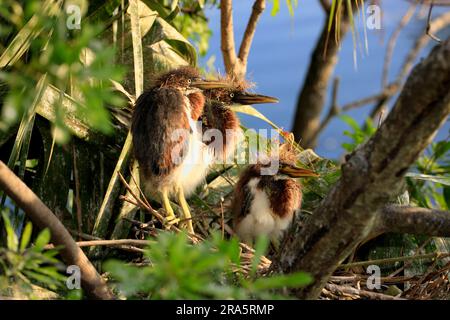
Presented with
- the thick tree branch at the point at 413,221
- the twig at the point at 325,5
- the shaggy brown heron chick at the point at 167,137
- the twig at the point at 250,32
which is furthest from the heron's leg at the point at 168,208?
the twig at the point at 325,5

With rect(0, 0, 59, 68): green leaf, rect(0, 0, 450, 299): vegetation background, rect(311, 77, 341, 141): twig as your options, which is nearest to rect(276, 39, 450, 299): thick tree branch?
rect(0, 0, 450, 299): vegetation background

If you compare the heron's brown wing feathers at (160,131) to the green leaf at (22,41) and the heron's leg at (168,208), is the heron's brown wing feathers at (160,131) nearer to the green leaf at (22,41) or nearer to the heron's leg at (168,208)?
the heron's leg at (168,208)

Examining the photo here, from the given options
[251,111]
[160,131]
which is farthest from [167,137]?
[251,111]

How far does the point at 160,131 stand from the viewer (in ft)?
6.53

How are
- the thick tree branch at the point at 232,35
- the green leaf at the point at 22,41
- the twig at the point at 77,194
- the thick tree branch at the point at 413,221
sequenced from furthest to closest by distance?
the thick tree branch at the point at 232,35, the twig at the point at 77,194, the green leaf at the point at 22,41, the thick tree branch at the point at 413,221

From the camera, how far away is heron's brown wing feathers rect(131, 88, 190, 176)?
200 centimetres

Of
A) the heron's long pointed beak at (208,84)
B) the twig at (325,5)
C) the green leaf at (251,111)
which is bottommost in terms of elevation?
the green leaf at (251,111)

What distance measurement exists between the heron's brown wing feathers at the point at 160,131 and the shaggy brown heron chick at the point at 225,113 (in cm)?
21

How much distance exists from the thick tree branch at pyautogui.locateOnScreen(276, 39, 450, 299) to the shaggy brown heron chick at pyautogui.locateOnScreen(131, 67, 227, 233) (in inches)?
25.0

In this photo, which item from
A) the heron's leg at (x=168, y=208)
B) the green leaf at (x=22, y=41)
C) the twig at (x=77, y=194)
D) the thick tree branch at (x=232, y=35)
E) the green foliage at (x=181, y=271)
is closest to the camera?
the green foliage at (x=181, y=271)

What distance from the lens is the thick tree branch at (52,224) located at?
126cm

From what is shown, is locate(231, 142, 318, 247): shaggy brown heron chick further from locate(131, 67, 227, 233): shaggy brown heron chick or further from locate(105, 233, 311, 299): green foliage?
locate(105, 233, 311, 299): green foliage

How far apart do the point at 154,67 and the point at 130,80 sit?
0.31ft

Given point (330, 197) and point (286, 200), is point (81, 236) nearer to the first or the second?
point (286, 200)
